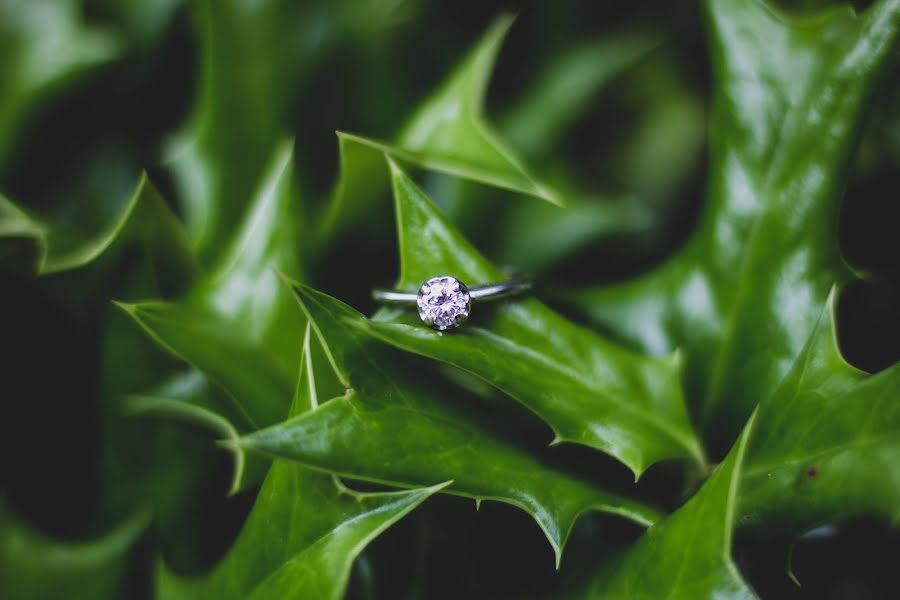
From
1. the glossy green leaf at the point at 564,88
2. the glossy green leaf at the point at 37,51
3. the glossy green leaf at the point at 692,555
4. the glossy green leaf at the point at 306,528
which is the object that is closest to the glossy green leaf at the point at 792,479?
the glossy green leaf at the point at 692,555

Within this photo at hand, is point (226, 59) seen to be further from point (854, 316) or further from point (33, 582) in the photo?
point (854, 316)

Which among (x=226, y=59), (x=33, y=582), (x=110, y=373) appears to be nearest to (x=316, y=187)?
(x=226, y=59)

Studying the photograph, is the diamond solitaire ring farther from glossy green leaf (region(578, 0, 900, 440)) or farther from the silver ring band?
glossy green leaf (region(578, 0, 900, 440))

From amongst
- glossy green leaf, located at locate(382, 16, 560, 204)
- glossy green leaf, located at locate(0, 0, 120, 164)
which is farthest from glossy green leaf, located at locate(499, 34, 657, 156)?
glossy green leaf, located at locate(0, 0, 120, 164)

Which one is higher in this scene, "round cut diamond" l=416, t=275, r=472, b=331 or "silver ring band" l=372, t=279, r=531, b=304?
"round cut diamond" l=416, t=275, r=472, b=331

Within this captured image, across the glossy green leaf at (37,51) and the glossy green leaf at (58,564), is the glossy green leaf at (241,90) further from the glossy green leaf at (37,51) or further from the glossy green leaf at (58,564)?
the glossy green leaf at (58,564)

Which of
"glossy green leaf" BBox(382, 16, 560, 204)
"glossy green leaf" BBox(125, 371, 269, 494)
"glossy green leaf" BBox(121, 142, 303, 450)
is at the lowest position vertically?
"glossy green leaf" BBox(125, 371, 269, 494)

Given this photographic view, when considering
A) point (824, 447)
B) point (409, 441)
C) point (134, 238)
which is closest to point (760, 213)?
point (824, 447)

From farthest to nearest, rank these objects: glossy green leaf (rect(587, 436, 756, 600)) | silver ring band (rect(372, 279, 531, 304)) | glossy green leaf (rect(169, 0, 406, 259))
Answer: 1. glossy green leaf (rect(169, 0, 406, 259))
2. silver ring band (rect(372, 279, 531, 304))
3. glossy green leaf (rect(587, 436, 756, 600))
